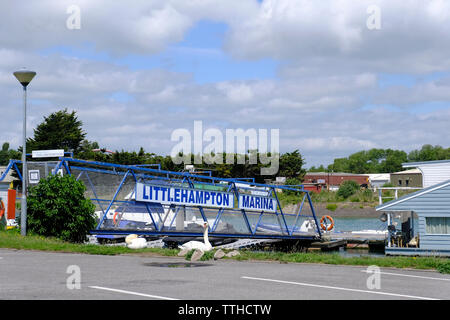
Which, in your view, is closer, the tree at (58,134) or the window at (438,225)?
the window at (438,225)

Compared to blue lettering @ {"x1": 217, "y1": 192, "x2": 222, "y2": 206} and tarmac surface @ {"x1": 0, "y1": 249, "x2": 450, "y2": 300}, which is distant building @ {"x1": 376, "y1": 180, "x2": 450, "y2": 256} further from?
tarmac surface @ {"x1": 0, "y1": 249, "x2": 450, "y2": 300}

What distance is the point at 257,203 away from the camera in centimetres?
3391

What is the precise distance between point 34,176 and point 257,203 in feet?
44.3

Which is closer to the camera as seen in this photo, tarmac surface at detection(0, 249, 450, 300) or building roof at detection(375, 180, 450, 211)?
tarmac surface at detection(0, 249, 450, 300)

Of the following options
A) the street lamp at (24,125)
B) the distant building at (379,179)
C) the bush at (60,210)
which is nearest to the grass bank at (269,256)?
the street lamp at (24,125)

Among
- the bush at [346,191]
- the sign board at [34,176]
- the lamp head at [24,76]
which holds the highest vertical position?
the lamp head at [24,76]

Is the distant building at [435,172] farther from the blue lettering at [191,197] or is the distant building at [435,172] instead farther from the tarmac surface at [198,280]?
the tarmac surface at [198,280]

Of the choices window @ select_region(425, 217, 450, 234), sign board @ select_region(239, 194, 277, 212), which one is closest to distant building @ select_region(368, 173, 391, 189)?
window @ select_region(425, 217, 450, 234)

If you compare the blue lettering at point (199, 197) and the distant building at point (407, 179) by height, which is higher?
the distant building at point (407, 179)

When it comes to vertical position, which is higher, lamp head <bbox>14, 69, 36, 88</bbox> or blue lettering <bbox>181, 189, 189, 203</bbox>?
lamp head <bbox>14, 69, 36, 88</bbox>

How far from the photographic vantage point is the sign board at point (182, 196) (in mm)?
26064

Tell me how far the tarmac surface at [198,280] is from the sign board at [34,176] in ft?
23.0

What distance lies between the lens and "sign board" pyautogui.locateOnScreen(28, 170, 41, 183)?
24.4 m

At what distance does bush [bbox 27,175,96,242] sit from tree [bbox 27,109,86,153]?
227 feet
